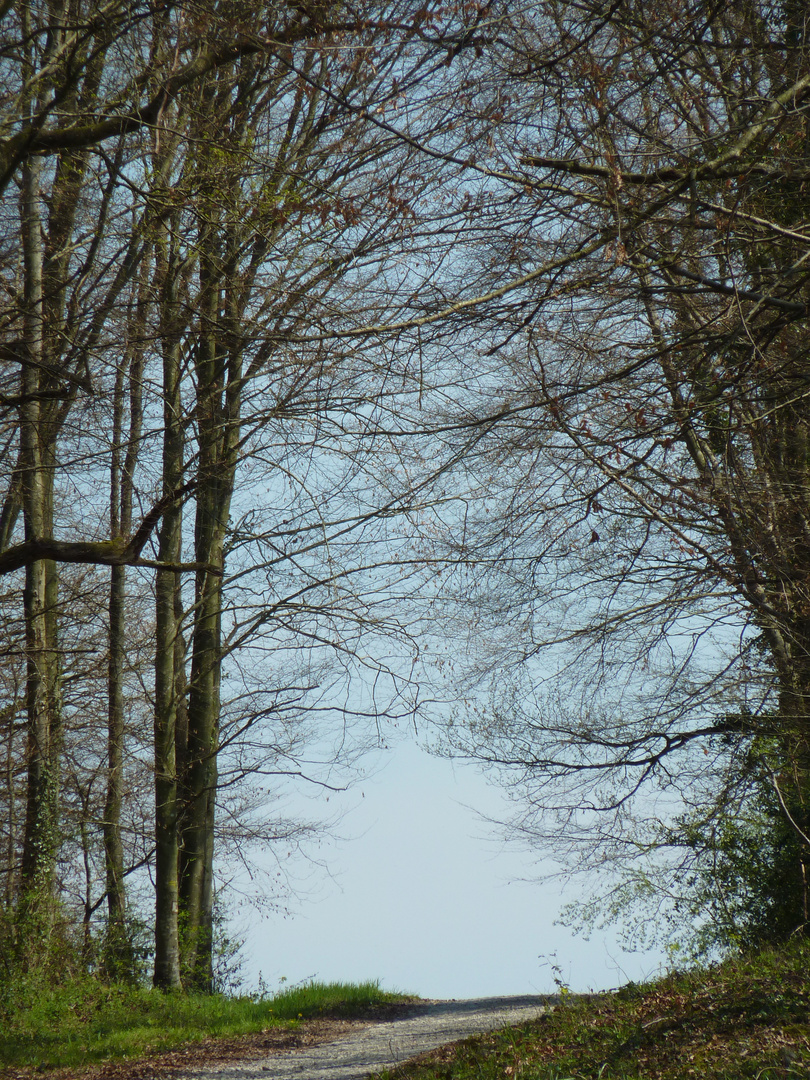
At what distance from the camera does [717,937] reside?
Result: 30.8 feet

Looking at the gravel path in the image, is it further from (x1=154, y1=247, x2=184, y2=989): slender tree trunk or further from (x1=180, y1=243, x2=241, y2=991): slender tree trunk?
(x1=180, y1=243, x2=241, y2=991): slender tree trunk

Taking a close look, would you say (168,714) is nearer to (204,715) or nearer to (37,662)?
(204,715)

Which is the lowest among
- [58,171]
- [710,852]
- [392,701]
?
[710,852]

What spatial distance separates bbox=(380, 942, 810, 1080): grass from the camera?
4.53 meters

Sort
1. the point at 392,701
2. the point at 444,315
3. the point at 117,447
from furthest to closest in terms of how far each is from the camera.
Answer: the point at 392,701 → the point at 117,447 → the point at 444,315

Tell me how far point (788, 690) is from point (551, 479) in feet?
9.32

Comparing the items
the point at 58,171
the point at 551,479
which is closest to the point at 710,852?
the point at 551,479

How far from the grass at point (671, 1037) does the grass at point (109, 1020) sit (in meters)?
3.32

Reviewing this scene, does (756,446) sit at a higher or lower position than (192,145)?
lower

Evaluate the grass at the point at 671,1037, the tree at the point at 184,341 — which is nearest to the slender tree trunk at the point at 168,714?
the tree at the point at 184,341

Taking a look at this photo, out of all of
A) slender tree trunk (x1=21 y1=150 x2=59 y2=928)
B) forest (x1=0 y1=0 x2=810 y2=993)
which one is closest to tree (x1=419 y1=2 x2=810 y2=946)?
forest (x1=0 y1=0 x2=810 y2=993)

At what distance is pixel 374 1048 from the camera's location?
743cm

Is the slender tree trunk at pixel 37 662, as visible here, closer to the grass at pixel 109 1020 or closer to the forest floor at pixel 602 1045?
the grass at pixel 109 1020

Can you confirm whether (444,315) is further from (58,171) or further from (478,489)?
(58,171)
